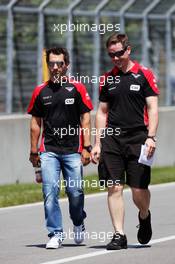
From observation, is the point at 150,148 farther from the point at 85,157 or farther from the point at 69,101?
the point at 69,101

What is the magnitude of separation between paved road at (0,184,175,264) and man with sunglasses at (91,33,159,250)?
0.40 metres

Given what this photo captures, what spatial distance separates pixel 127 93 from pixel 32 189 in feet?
22.2

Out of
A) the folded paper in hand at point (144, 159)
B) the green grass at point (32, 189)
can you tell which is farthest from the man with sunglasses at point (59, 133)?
the green grass at point (32, 189)

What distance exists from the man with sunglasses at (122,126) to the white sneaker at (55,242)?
1.78ft

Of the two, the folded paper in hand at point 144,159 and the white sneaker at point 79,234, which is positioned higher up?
the folded paper in hand at point 144,159

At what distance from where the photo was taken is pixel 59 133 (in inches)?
450

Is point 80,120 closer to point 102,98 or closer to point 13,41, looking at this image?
point 102,98

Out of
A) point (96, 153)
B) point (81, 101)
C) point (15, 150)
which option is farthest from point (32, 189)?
point (96, 153)

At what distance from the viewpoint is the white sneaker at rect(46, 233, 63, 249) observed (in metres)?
11.4

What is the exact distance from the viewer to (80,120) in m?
11.5

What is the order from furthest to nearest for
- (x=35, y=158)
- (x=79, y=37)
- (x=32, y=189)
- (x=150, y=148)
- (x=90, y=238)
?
(x=79, y=37), (x=32, y=189), (x=90, y=238), (x=35, y=158), (x=150, y=148)

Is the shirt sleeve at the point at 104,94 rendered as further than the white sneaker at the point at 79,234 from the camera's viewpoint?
No

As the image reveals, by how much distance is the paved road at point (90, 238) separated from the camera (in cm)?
1062

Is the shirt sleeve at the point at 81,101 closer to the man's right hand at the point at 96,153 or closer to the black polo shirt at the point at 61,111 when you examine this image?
the black polo shirt at the point at 61,111
